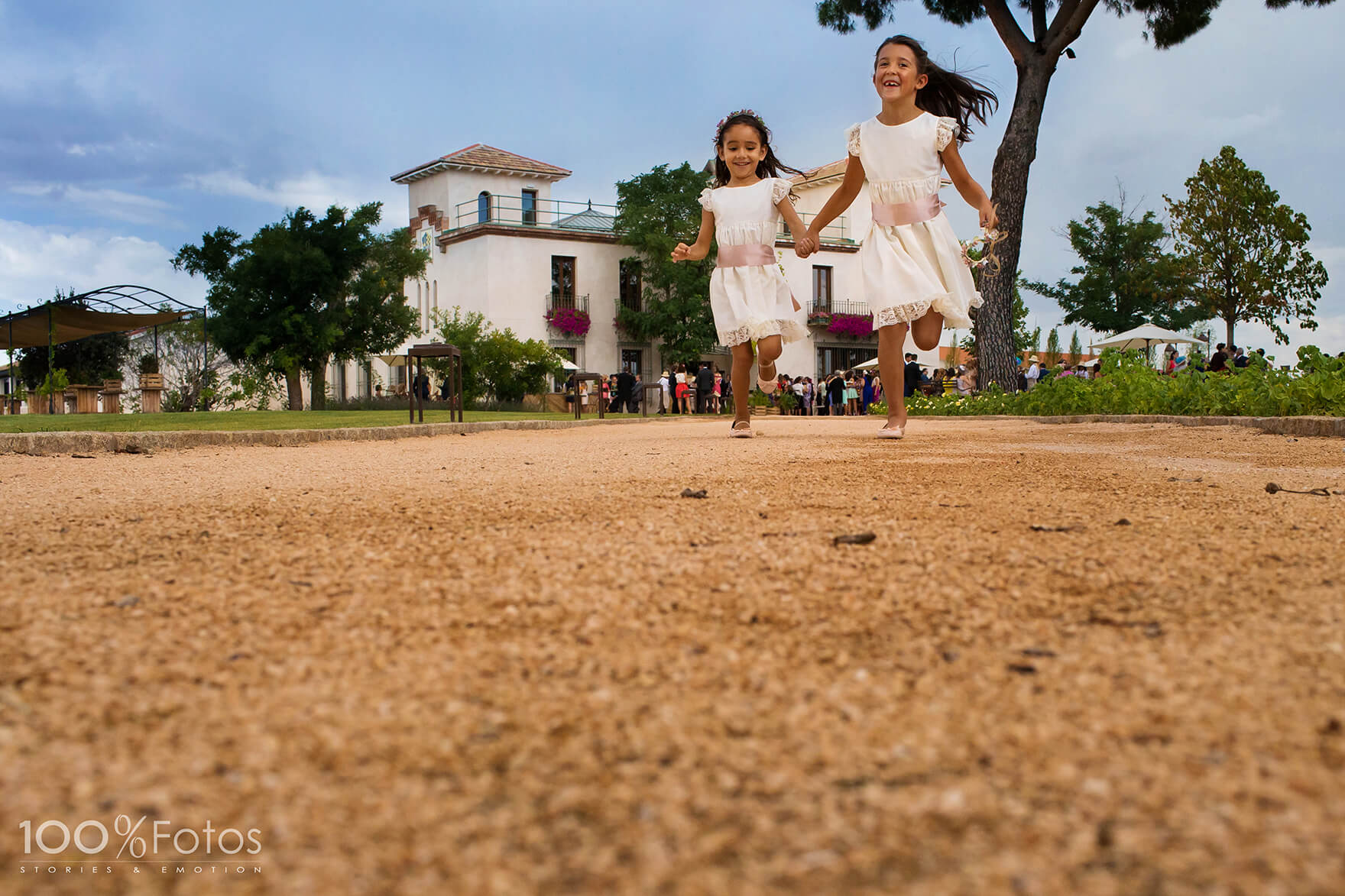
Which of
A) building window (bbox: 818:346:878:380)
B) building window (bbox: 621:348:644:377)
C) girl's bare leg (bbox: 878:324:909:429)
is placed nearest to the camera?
girl's bare leg (bbox: 878:324:909:429)

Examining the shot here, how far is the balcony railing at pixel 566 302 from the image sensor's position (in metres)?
35.1

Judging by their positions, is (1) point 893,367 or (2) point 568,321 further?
(2) point 568,321

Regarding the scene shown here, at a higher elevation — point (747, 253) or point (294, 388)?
point (747, 253)

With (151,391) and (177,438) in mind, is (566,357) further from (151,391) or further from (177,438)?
(177,438)

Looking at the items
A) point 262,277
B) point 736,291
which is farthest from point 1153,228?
point 736,291

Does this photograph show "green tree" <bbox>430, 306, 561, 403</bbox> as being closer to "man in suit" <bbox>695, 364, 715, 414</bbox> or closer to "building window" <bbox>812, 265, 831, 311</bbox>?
"man in suit" <bbox>695, 364, 715, 414</bbox>

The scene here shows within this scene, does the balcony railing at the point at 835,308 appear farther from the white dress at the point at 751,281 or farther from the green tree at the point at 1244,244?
the white dress at the point at 751,281

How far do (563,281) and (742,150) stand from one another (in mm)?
28909

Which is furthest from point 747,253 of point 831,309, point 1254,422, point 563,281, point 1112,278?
point 1112,278

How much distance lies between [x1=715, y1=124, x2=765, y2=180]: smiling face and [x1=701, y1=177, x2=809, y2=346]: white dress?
0.14 m

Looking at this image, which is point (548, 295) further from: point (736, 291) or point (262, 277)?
point (736, 291)

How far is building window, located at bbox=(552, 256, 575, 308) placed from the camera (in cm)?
3531

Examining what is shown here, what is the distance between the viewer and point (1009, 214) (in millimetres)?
15031

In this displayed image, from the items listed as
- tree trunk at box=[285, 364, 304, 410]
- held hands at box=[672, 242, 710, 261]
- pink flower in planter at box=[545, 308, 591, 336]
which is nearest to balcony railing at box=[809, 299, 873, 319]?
pink flower in planter at box=[545, 308, 591, 336]
